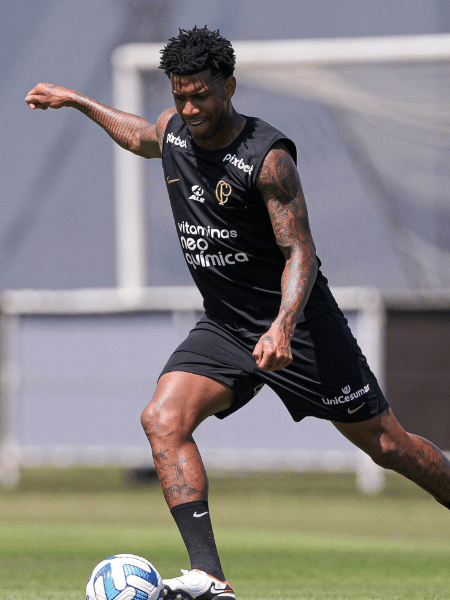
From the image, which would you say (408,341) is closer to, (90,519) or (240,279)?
(90,519)

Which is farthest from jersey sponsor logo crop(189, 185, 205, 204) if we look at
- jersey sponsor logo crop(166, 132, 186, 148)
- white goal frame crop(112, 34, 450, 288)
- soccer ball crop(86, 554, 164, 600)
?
white goal frame crop(112, 34, 450, 288)

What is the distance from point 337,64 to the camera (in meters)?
13.9

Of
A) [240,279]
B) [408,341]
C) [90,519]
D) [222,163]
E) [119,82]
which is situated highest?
[119,82]

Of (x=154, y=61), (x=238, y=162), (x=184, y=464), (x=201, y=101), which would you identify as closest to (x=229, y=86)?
(x=201, y=101)

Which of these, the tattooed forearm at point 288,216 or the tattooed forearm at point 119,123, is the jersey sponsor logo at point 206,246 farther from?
the tattooed forearm at point 119,123

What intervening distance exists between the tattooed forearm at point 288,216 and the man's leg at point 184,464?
27.1 inches

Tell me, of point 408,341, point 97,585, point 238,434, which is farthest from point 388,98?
point 97,585

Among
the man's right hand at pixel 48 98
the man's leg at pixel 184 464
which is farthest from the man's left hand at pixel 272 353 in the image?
the man's right hand at pixel 48 98

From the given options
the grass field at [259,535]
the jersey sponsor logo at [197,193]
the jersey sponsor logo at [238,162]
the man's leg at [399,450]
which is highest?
the jersey sponsor logo at [238,162]

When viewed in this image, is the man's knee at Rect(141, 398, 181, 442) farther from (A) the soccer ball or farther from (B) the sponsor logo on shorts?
(B) the sponsor logo on shorts

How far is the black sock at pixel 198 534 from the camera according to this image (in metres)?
4.92

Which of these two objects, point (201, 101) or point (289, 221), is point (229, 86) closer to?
point (201, 101)

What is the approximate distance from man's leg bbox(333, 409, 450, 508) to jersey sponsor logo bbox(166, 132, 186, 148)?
1.57m

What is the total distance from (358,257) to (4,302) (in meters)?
4.42
